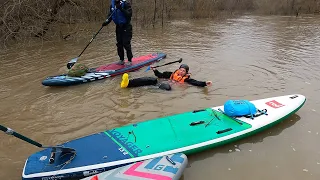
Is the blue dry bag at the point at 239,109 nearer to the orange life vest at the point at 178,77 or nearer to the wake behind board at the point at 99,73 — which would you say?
the orange life vest at the point at 178,77

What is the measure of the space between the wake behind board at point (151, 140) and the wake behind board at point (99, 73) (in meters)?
2.67

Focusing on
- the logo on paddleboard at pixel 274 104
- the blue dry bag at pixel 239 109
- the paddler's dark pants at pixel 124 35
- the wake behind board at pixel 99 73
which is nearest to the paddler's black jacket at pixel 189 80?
the wake behind board at pixel 99 73

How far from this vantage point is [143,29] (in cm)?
1447

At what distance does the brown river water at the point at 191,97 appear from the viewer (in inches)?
149

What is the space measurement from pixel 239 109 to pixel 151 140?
1465 mm

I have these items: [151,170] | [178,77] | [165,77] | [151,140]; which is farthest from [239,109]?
[165,77]

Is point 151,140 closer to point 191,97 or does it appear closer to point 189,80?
point 191,97

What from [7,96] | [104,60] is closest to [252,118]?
[7,96]

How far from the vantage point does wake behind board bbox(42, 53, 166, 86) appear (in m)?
6.17

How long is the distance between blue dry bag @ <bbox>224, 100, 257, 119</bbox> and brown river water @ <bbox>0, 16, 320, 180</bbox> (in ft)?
1.25

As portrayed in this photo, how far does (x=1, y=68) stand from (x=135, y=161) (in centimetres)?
614

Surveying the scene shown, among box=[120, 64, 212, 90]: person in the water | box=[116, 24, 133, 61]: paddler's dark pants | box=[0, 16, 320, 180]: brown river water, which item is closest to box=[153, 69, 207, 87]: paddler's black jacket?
box=[120, 64, 212, 90]: person in the water

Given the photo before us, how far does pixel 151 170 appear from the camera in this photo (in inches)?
125

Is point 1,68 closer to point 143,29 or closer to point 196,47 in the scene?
point 196,47
